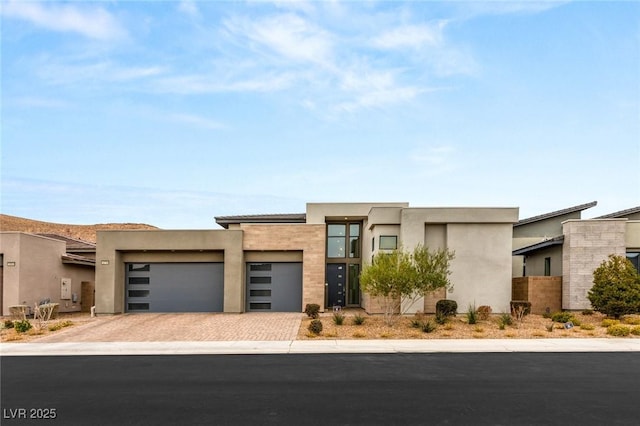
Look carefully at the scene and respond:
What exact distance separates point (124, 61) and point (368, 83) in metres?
11.3

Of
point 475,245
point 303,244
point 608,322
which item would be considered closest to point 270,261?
point 303,244

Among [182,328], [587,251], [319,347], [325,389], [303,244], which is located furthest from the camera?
[303,244]

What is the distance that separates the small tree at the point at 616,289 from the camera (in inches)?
760

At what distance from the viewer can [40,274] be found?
24.9 metres

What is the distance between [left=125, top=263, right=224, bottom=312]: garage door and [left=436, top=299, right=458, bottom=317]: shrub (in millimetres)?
11489

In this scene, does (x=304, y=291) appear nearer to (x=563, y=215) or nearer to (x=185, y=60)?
(x=185, y=60)

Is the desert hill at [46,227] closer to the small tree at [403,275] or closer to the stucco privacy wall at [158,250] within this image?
the stucco privacy wall at [158,250]

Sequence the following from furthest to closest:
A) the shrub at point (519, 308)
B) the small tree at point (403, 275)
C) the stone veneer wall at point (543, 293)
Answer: the stone veneer wall at point (543, 293) → the shrub at point (519, 308) → the small tree at point (403, 275)

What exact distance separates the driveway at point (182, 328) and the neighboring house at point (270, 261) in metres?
1.37

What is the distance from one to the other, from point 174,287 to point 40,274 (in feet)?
25.6

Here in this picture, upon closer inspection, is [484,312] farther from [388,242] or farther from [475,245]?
[388,242]

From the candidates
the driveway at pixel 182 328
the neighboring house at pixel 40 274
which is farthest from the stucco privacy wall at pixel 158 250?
the neighboring house at pixel 40 274

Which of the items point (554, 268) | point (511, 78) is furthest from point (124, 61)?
point (554, 268)

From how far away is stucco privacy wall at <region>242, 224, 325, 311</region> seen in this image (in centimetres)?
2356
